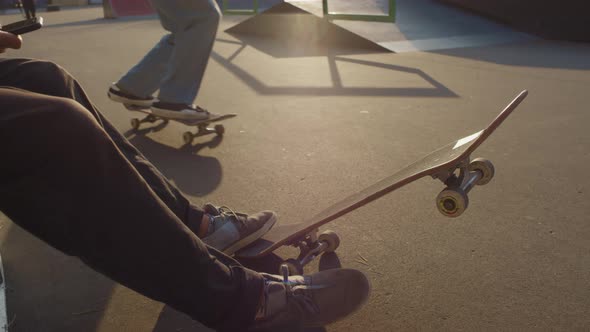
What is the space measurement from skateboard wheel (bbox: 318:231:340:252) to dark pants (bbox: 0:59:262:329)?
0.71 meters

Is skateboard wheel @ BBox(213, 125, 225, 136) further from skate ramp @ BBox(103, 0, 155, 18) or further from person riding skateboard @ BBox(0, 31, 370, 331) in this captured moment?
skate ramp @ BBox(103, 0, 155, 18)

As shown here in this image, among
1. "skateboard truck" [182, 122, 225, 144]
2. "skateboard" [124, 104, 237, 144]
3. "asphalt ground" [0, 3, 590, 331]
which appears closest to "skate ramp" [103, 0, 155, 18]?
"asphalt ground" [0, 3, 590, 331]

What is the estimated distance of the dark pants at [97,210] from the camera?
1.15 meters

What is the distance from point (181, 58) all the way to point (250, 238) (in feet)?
6.39

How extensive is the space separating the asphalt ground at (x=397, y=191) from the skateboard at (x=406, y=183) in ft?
0.58

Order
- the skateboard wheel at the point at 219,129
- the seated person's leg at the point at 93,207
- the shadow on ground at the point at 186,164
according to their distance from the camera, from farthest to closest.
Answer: the skateboard wheel at the point at 219,129 → the shadow on ground at the point at 186,164 → the seated person's leg at the point at 93,207

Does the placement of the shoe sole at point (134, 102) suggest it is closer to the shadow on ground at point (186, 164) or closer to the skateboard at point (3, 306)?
the shadow on ground at point (186, 164)

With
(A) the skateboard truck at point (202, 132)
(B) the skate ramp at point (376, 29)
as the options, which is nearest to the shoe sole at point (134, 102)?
(A) the skateboard truck at point (202, 132)

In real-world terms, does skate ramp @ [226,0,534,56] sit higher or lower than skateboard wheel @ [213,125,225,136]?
lower

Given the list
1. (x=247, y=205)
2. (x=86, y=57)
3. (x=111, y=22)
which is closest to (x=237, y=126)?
(x=247, y=205)

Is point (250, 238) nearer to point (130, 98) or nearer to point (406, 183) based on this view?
point (406, 183)

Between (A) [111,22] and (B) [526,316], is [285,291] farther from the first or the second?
(A) [111,22]

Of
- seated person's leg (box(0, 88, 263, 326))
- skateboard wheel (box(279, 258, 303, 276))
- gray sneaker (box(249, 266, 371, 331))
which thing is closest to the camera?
seated person's leg (box(0, 88, 263, 326))

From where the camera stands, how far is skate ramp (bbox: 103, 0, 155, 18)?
14.0 m
